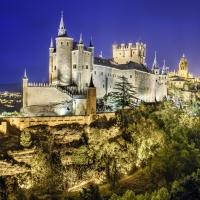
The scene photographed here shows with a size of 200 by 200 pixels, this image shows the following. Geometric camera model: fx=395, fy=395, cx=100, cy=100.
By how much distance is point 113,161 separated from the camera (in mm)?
45031

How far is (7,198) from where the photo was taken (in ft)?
124

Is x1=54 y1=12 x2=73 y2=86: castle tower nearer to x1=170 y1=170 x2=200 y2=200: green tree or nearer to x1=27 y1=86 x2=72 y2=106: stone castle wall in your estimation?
x1=27 y1=86 x2=72 y2=106: stone castle wall

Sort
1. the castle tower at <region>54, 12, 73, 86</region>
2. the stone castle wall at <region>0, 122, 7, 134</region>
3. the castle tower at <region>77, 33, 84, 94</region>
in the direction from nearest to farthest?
the stone castle wall at <region>0, 122, 7, 134</region> < the castle tower at <region>77, 33, 84, 94</region> < the castle tower at <region>54, 12, 73, 86</region>

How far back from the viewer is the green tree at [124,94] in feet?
189

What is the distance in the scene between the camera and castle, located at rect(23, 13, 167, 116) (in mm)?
52062

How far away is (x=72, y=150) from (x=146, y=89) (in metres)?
29.8

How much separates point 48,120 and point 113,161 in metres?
8.97

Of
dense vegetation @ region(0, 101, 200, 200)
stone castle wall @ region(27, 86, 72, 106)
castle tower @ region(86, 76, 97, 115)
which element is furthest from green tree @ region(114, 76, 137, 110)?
stone castle wall @ region(27, 86, 72, 106)

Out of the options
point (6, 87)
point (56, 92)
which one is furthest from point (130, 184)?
point (6, 87)

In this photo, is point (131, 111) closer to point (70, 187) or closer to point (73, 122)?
point (73, 122)

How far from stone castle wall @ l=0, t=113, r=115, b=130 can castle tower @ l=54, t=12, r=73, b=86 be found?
997 cm

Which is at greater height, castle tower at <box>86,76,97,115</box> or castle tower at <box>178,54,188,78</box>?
castle tower at <box>178,54,188,78</box>

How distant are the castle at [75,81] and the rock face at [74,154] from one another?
185 inches

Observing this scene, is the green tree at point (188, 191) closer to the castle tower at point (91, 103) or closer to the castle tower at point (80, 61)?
the castle tower at point (91, 103)
